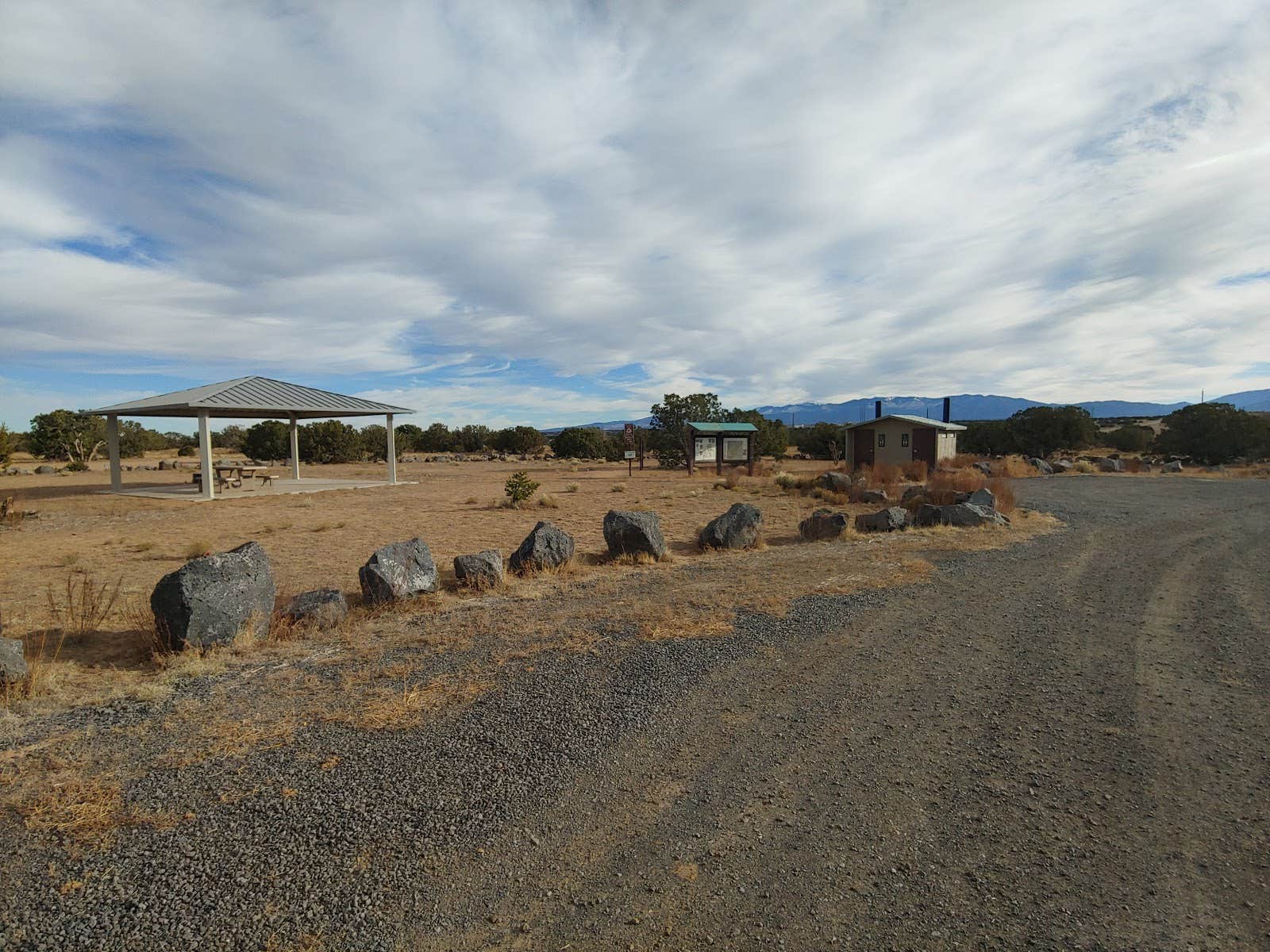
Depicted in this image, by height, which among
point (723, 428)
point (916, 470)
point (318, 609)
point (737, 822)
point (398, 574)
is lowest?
point (737, 822)

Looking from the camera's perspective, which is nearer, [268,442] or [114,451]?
[114,451]

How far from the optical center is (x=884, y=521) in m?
11.3

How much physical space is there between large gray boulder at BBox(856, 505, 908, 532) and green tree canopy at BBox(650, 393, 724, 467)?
2200 centimetres

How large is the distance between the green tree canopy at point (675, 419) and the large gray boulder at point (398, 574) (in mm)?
27047

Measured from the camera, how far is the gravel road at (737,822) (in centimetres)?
221

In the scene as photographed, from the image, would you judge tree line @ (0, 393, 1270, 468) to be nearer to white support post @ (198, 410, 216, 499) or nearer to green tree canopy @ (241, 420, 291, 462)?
green tree canopy @ (241, 420, 291, 462)

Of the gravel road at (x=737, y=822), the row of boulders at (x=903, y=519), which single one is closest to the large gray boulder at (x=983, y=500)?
the row of boulders at (x=903, y=519)

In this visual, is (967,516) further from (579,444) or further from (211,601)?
(579,444)

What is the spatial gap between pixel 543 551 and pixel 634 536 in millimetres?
1422

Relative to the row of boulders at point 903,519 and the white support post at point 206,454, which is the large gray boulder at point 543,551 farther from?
the white support post at point 206,454

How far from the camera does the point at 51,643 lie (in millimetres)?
5406

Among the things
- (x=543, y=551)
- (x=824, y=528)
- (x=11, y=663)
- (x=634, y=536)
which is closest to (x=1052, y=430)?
(x=824, y=528)

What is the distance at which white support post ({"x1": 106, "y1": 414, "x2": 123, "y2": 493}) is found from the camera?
1977 centimetres

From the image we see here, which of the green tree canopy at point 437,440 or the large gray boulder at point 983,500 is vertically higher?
the green tree canopy at point 437,440
